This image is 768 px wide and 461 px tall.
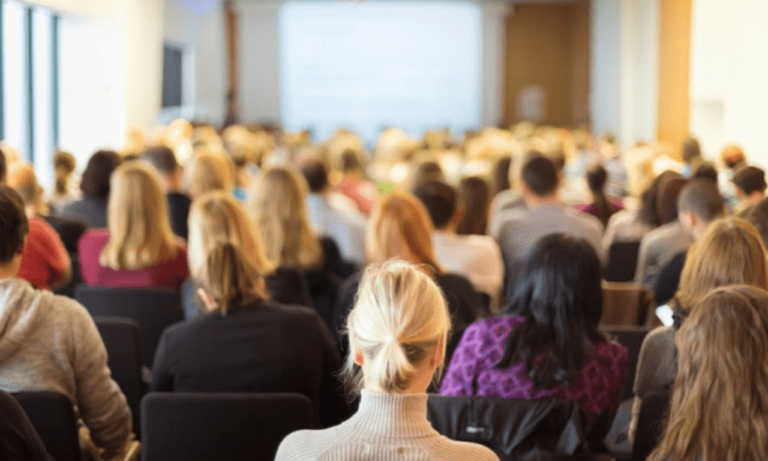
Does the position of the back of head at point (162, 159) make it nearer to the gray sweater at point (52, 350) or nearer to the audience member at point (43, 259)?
the audience member at point (43, 259)

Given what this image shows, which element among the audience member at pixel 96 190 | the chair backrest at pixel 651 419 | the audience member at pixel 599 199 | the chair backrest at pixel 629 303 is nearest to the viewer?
the chair backrest at pixel 651 419

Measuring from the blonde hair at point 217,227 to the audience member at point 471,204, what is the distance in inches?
98.0

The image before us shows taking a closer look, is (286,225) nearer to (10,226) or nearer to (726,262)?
(10,226)

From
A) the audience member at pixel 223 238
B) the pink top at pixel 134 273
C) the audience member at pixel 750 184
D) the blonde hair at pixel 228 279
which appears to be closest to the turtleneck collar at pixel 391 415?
the blonde hair at pixel 228 279

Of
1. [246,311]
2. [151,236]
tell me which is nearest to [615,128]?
[151,236]

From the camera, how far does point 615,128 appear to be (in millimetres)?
18250

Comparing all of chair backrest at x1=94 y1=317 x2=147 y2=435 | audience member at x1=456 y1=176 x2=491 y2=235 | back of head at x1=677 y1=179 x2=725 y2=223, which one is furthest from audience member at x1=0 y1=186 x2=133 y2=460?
audience member at x1=456 y1=176 x2=491 y2=235

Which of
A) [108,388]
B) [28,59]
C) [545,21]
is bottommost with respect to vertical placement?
[108,388]

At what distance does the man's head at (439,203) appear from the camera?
5.43 meters

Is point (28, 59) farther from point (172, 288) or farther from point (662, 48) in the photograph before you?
point (662, 48)

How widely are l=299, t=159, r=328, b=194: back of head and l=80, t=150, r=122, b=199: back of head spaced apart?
1.24 meters

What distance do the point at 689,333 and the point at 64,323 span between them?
5.68 ft

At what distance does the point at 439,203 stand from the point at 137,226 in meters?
1.53

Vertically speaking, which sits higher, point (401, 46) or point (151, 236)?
point (401, 46)
